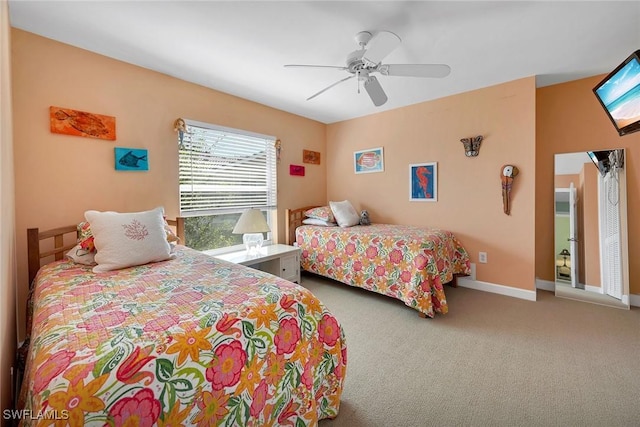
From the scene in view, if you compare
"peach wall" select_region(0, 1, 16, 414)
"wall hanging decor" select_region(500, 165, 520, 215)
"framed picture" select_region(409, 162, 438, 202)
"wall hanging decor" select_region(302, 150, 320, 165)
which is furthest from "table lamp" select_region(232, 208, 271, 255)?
"wall hanging decor" select_region(500, 165, 520, 215)

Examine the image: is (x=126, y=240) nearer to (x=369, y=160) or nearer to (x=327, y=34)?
(x=327, y=34)

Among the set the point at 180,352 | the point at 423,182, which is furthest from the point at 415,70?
the point at 180,352

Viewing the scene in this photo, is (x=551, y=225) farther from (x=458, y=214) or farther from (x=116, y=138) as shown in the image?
(x=116, y=138)

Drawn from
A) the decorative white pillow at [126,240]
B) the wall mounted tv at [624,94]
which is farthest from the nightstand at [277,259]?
the wall mounted tv at [624,94]

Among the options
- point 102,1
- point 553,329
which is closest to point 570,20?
point 553,329

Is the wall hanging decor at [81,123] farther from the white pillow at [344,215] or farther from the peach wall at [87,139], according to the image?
the white pillow at [344,215]

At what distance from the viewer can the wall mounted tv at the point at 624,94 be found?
1.77 meters

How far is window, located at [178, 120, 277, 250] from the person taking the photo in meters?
2.88

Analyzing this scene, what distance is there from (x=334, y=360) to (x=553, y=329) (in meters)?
2.08

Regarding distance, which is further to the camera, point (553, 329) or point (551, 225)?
point (551, 225)

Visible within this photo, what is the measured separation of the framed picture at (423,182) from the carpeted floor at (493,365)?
4.49ft

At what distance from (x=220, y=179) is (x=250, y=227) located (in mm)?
710

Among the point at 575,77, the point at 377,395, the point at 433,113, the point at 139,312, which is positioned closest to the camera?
the point at 139,312

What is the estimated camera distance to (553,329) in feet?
7.41
